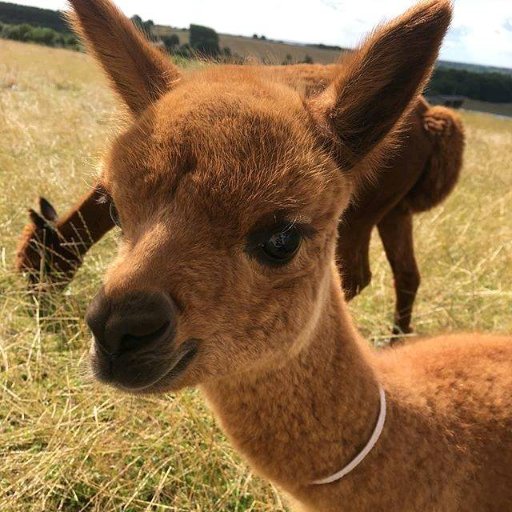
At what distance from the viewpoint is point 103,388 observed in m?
3.14

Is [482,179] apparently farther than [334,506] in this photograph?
Yes

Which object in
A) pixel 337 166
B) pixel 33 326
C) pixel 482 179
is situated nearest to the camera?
pixel 337 166

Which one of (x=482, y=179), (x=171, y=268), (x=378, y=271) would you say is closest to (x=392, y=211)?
(x=378, y=271)

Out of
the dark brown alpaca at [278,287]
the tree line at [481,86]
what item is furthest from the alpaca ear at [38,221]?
the tree line at [481,86]

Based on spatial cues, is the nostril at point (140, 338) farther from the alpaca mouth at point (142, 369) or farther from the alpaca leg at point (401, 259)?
the alpaca leg at point (401, 259)

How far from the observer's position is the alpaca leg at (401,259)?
415cm

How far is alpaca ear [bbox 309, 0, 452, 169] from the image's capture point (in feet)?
5.10

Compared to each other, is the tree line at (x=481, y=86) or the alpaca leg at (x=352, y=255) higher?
the alpaca leg at (x=352, y=255)

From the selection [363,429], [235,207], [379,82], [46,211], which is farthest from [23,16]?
[363,429]

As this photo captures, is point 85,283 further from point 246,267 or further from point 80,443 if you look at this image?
point 246,267

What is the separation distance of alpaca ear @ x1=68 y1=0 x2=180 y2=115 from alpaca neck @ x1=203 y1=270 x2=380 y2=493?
1.06 meters

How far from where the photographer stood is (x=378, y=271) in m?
5.27

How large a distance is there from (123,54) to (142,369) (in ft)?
4.03

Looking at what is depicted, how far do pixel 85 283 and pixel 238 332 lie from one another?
3.12m
